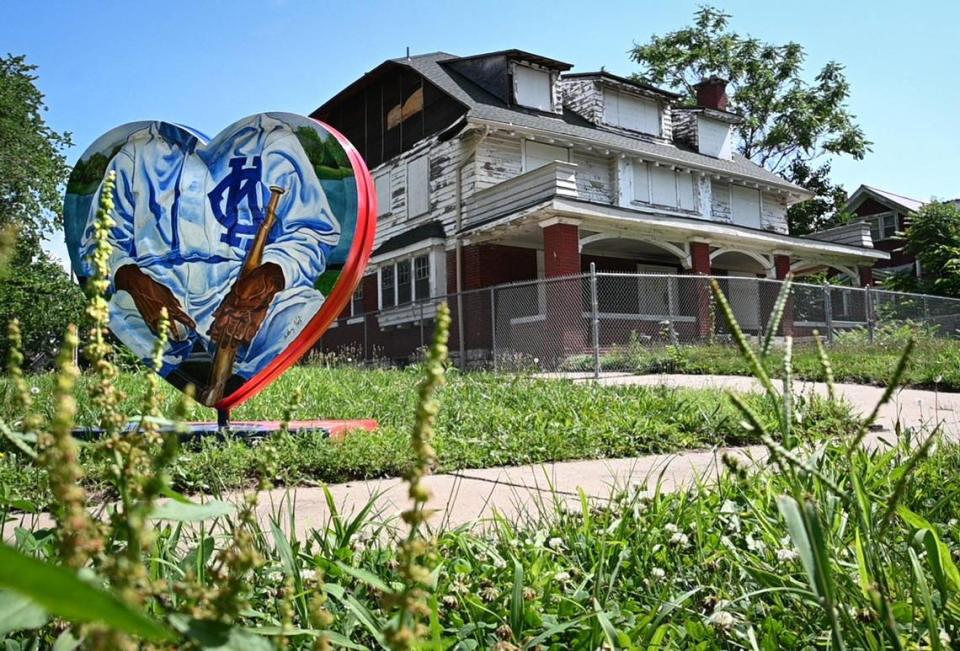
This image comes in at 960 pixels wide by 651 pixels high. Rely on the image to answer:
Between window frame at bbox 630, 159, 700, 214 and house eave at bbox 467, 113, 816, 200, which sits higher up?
house eave at bbox 467, 113, 816, 200

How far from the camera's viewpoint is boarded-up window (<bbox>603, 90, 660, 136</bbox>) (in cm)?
2394

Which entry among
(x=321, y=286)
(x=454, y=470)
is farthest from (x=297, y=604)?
(x=321, y=286)

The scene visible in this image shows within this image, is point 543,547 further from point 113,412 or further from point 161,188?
point 161,188

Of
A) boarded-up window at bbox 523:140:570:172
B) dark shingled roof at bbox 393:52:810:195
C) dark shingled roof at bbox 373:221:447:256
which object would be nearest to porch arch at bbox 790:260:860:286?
dark shingled roof at bbox 393:52:810:195

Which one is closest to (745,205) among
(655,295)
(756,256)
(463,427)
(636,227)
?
(756,256)

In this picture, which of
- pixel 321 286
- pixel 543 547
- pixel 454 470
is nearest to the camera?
pixel 543 547

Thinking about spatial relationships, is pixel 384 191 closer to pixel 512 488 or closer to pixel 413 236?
pixel 413 236

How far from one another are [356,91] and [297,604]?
83.5ft

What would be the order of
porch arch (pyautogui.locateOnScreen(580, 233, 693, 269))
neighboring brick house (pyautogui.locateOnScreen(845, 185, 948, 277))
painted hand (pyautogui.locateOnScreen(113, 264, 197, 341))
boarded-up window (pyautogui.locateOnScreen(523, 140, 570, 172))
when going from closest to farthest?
1. painted hand (pyautogui.locateOnScreen(113, 264, 197, 341))
2. porch arch (pyautogui.locateOnScreen(580, 233, 693, 269))
3. boarded-up window (pyautogui.locateOnScreen(523, 140, 570, 172))
4. neighboring brick house (pyautogui.locateOnScreen(845, 185, 948, 277))

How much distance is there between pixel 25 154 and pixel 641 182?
23659 millimetres

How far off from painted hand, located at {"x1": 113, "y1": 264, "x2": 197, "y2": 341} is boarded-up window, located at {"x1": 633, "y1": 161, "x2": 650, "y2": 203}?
18.2m

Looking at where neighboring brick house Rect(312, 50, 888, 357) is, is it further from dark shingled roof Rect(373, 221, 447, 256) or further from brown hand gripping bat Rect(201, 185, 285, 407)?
brown hand gripping bat Rect(201, 185, 285, 407)

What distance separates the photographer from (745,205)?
25.0 metres

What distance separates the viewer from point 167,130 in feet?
16.6
